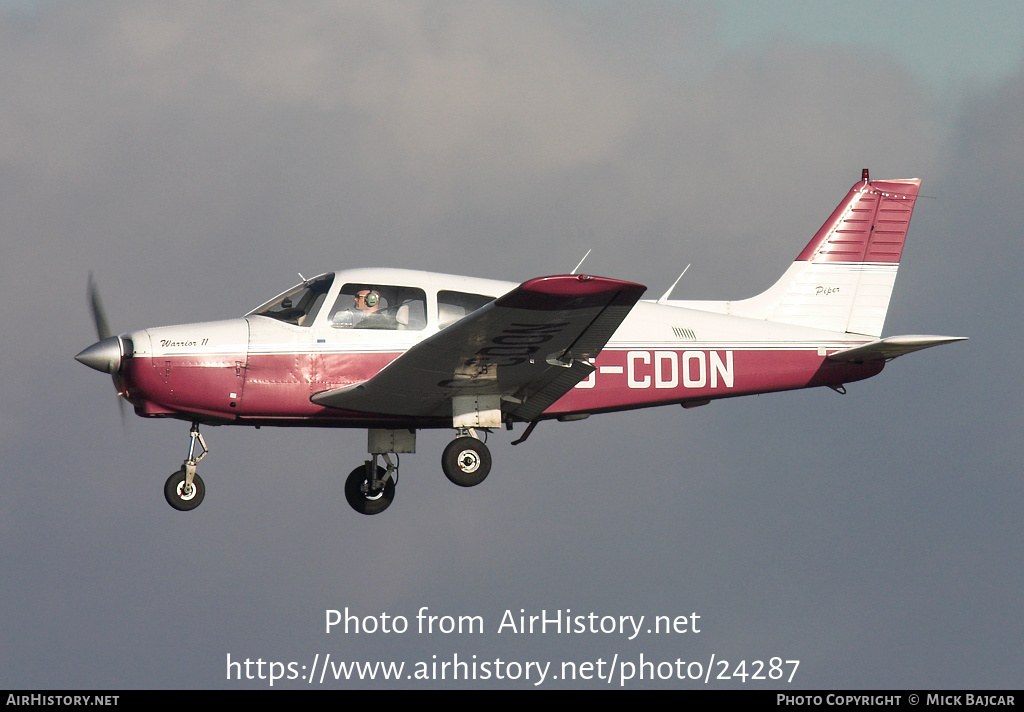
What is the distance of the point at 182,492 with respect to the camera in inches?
627

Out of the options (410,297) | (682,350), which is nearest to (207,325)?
(410,297)

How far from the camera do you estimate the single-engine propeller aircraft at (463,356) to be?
592 inches

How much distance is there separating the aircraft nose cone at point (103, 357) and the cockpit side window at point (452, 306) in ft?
11.5

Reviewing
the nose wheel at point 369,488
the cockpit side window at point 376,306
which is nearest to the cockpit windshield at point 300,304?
the cockpit side window at point 376,306

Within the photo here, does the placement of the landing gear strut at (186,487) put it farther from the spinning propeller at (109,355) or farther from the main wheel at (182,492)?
the spinning propeller at (109,355)

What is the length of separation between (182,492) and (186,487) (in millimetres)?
69

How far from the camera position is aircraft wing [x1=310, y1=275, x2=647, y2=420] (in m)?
13.8

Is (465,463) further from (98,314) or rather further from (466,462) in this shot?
(98,314)

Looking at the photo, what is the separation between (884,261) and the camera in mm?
18812

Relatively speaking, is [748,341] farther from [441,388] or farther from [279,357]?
[279,357]

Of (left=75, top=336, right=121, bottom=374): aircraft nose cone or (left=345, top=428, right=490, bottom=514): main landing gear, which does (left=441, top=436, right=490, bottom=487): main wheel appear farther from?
(left=75, top=336, right=121, bottom=374): aircraft nose cone

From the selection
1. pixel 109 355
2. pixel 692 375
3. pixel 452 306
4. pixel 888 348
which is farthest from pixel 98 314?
pixel 888 348

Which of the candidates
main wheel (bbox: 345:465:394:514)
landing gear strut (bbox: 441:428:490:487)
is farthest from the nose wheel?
landing gear strut (bbox: 441:428:490:487)

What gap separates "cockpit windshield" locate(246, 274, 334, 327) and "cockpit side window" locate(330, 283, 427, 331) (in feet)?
0.71
